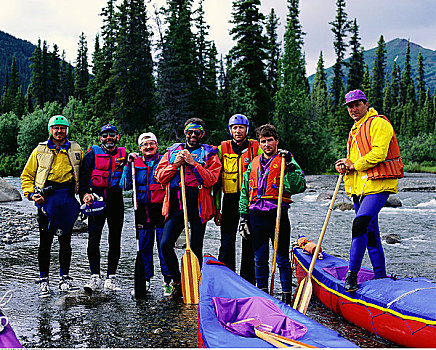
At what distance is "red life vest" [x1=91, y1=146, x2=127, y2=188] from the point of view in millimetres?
5227

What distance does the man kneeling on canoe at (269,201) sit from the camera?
14.9 ft

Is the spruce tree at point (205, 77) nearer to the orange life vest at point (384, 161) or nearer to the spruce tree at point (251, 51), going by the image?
the spruce tree at point (251, 51)

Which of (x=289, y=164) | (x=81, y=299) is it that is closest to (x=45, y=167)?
(x=81, y=299)

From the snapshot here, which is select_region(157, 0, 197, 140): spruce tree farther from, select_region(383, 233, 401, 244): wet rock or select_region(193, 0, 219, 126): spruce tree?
select_region(383, 233, 401, 244): wet rock

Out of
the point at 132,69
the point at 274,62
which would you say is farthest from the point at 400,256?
the point at 274,62

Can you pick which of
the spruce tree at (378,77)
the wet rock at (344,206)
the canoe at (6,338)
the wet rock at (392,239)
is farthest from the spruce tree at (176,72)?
the spruce tree at (378,77)

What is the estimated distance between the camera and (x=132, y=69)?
3706 cm

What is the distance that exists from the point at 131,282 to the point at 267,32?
51.2 m

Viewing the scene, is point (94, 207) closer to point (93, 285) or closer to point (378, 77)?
point (93, 285)

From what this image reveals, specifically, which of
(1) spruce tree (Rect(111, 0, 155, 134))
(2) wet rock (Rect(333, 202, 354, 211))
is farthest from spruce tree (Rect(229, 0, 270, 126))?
(2) wet rock (Rect(333, 202, 354, 211))

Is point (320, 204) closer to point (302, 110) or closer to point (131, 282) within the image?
point (131, 282)

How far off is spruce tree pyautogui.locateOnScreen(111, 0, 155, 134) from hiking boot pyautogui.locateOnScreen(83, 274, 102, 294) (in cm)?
3163

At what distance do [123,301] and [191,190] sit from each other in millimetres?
1688

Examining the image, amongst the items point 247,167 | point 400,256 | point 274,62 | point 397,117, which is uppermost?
point 274,62
